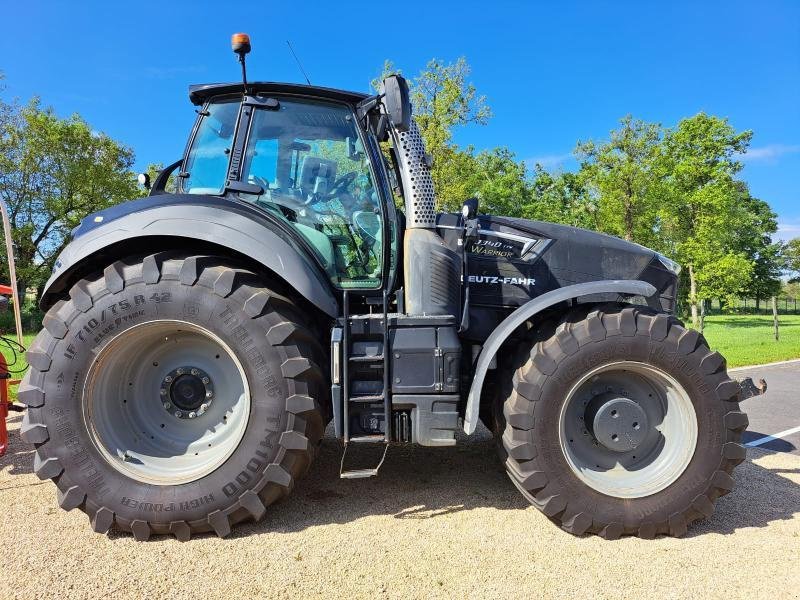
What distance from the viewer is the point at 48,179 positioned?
25641 mm

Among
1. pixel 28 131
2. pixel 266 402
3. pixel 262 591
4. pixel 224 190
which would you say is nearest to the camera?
pixel 262 591

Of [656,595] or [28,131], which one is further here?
[28,131]

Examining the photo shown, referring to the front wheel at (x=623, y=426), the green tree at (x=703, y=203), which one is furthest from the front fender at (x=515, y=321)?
the green tree at (x=703, y=203)

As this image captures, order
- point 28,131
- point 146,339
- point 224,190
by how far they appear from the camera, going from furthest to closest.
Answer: point 28,131 < point 224,190 < point 146,339

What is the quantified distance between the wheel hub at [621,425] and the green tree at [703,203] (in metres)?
18.2

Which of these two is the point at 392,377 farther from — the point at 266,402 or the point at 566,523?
the point at 566,523

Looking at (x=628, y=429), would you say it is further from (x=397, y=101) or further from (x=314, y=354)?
(x=397, y=101)

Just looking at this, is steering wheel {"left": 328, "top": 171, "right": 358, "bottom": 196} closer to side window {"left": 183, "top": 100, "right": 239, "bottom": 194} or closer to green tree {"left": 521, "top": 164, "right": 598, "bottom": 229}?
side window {"left": 183, "top": 100, "right": 239, "bottom": 194}

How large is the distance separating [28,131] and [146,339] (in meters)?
28.5

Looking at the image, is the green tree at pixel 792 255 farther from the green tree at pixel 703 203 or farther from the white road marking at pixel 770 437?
the white road marking at pixel 770 437

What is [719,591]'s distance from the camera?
2.44 m

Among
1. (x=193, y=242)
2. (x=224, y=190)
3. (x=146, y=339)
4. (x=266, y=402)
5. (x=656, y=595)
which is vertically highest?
(x=224, y=190)

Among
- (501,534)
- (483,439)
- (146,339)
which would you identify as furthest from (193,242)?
(483,439)

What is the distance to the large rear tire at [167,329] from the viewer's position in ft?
9.43
